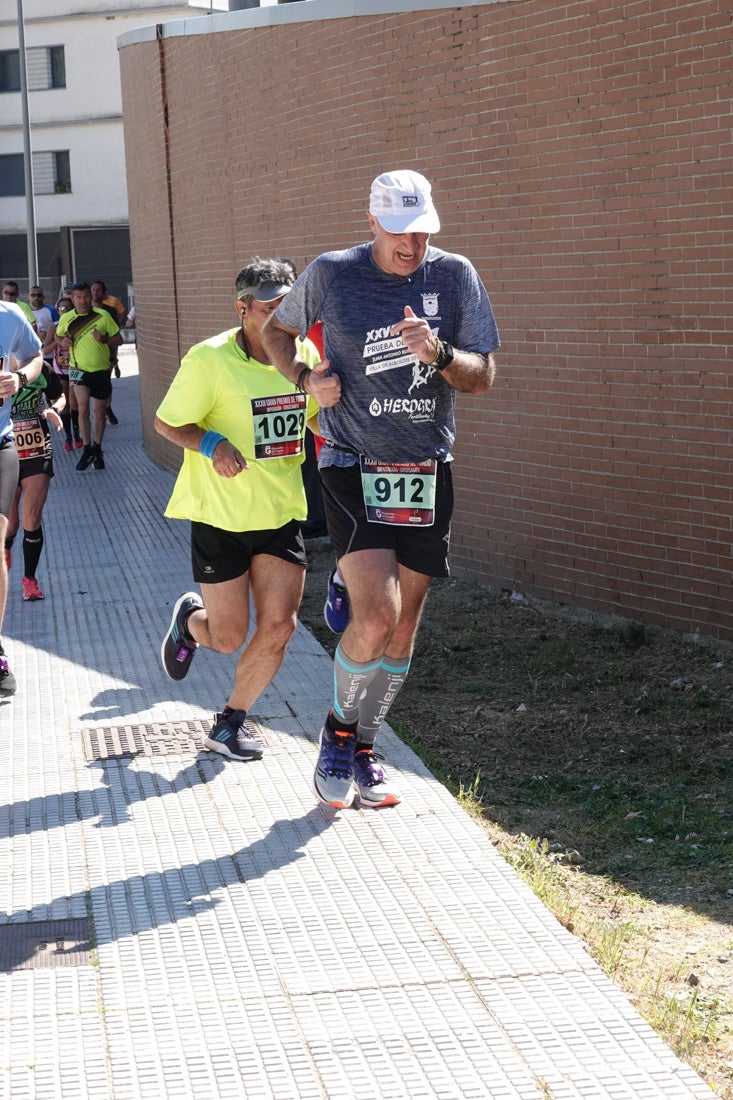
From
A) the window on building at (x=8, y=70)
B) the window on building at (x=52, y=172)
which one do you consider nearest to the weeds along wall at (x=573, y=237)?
the window on building at (x=52, y=172)

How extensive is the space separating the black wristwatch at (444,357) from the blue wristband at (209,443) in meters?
1.09

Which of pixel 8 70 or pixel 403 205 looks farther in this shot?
pixel 8 70

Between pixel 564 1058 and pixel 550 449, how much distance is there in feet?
18.7

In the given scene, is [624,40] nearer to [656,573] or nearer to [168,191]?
[656,573]

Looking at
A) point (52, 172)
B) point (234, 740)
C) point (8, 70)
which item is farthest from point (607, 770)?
point (8, 70)

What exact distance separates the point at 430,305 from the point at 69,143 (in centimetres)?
5035

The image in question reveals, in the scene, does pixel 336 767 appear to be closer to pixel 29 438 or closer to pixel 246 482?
pixel 246 482

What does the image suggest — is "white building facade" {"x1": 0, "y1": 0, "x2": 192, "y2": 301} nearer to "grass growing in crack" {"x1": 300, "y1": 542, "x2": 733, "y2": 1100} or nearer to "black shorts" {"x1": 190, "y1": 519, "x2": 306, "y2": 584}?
"grass growing in crack" {"x1": 300, "y1": 542, "x2": 733, "y2": 1100}

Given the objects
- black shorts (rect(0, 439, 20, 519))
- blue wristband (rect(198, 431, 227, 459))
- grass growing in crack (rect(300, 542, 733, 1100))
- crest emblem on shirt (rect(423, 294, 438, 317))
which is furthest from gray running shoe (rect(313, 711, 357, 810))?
black shorts (rect(0, 439, 20, 519))

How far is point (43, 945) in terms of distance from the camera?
14.2ft

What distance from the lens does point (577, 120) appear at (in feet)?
27.5

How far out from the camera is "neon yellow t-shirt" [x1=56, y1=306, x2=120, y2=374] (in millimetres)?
16906

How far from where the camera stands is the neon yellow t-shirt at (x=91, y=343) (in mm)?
16906

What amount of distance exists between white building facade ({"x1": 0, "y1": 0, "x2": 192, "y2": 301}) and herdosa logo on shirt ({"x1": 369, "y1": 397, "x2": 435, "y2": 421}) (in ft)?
160
